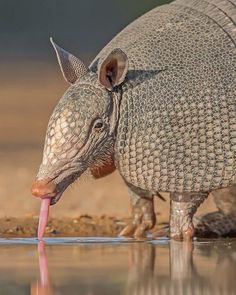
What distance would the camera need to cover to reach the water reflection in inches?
496

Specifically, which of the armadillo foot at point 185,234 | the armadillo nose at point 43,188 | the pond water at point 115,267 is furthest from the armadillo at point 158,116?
the pond water at point 115,267

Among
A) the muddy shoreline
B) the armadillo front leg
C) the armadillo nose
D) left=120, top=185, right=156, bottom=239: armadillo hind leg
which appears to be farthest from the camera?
the muddy shoreline

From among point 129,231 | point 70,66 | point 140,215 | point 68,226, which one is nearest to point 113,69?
point 70,66

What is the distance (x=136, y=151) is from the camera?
50.1ft

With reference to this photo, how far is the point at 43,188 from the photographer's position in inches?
586

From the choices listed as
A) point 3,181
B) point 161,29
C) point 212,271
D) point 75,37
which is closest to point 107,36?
point 75,37

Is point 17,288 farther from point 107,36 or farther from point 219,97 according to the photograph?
point 107,36

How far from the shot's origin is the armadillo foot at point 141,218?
53.4 feet

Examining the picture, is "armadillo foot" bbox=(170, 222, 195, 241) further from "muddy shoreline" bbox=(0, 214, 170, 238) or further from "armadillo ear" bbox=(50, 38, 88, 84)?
"armadillo ear" bbox=(50, 38, 88, 84)

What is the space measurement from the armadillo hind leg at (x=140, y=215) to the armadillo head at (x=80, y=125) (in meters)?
0.86

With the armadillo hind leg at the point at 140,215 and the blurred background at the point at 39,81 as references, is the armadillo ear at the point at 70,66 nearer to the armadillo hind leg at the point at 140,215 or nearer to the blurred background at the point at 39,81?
the blurred background at the point at 39,81

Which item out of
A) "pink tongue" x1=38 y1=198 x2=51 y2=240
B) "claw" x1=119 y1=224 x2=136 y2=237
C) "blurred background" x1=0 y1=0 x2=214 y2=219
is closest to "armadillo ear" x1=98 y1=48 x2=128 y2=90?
"blurred background" x1=0 y1=0 x2=214 y2=219

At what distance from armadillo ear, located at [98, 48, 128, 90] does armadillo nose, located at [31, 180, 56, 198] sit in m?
0.93

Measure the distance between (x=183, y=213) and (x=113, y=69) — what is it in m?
1.33
